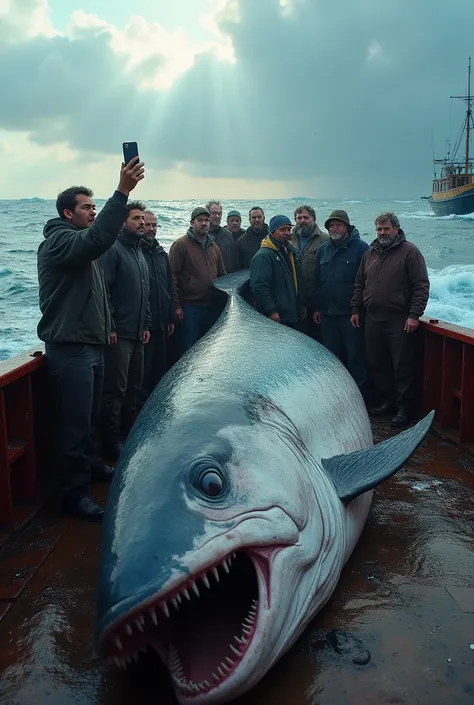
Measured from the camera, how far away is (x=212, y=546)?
2395mm

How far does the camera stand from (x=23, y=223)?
49906 mm

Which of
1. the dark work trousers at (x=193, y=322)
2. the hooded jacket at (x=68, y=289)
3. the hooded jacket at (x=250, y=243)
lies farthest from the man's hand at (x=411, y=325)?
the hooded jacket at (x=250, y=243)

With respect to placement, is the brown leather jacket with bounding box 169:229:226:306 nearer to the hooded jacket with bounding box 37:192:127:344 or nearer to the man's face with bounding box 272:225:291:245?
the man's face with bounding box 272:225:291:245

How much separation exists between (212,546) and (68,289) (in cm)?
266

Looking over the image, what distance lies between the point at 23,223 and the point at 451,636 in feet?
168

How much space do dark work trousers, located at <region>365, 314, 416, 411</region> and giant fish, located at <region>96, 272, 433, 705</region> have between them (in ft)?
9.80

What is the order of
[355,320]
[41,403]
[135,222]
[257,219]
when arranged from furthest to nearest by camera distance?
[257,219] → [355,320] → [135,222] → [41,403]

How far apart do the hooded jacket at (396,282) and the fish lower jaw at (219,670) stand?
180 inches

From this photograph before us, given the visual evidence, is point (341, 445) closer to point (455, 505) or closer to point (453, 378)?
point (455, 505)

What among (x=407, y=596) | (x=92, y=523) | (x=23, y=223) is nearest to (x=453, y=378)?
(x=407, y=596)

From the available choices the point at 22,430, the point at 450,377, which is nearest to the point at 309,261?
the point at 450,377

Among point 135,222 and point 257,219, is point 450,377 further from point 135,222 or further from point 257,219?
point 257,219

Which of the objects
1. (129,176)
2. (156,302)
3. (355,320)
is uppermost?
(129,176)

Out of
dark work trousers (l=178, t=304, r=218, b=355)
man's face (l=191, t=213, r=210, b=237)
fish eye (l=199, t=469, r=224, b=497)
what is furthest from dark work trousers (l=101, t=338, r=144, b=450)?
fish eye (l=199, t=469, r=224, b=497)
